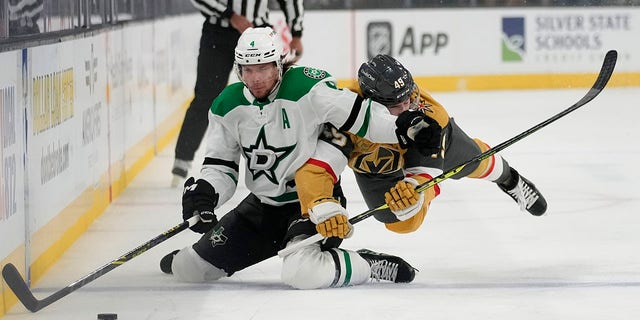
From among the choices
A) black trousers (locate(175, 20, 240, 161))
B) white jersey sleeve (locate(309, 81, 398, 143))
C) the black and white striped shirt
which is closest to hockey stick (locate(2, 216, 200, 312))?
white jersey sleeve (locate(309, 81, 398, 143))

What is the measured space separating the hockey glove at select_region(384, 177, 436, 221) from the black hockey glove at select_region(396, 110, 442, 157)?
0.11m

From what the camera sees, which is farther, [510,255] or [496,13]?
[496,13]

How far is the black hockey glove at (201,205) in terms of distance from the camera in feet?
9.69

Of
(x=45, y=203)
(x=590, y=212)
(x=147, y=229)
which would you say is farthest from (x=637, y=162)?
(x=45, y=203)

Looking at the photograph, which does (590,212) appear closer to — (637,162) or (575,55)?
(637,162)

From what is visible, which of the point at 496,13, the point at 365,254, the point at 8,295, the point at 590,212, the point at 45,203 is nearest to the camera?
the point at 8,295

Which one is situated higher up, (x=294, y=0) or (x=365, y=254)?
(x=294, y=0)

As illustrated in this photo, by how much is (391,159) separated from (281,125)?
35 cm

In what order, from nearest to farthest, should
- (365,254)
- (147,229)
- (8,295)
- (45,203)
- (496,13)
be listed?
(8,295) → (365,254) → (45,203) → (147,229) → (496,13)

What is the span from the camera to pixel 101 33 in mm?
4457

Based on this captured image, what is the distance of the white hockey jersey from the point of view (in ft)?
9.93

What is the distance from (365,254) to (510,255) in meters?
0.55

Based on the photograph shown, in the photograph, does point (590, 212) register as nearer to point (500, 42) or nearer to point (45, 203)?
point (45, 203)

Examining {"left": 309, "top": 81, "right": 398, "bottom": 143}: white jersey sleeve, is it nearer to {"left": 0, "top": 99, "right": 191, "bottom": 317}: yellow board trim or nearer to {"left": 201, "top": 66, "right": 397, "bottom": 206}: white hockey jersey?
{"left": 201, "top": 66, "right": 397, "bottom": 206}: white hockey jersey
